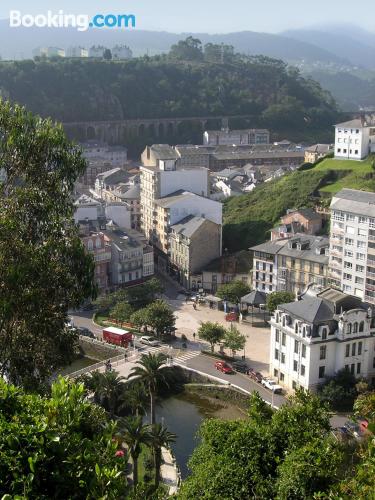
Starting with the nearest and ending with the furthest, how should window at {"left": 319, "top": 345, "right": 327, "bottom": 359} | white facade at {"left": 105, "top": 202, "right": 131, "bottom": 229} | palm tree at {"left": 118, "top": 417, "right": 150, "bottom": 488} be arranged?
1. palm tree at {"left": 118, "top": 417, "right": 150, "bottom": 488}
2. window at {"left": 319, "top": 345, "right": 327, "bottom": 359}
3. white facade at {"left": 105, "top": 202, "right": 131, "bottom": 229}

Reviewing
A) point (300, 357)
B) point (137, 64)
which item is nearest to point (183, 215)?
point (300, 357)

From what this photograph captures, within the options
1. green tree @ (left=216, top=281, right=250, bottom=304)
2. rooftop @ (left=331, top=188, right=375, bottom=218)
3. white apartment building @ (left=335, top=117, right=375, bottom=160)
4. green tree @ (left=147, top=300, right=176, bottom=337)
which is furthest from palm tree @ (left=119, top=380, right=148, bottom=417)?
white apartment building @ (left=335, top=117, right=375, bottom=160)

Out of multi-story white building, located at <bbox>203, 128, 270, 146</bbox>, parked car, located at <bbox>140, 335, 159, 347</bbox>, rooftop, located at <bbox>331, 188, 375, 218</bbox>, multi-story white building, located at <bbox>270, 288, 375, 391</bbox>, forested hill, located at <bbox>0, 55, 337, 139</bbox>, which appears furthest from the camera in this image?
forested hill, located at <bbox>0, 55, 337, 139</bbox>

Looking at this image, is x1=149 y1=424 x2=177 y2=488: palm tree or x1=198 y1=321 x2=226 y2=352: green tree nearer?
x1=149 y1=424 x2=177 y2=488: palm tree

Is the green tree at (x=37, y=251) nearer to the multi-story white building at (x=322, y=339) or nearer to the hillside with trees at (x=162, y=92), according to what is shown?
the multi-story white building at (x=322, y=339)

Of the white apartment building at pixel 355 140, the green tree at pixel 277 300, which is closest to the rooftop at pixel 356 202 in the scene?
the green tree at pixel 277 300

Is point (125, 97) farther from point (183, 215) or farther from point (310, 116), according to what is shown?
point (183, 215)

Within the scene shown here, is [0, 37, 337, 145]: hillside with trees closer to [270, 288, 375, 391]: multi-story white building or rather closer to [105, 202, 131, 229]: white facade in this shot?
[105, 202, 131, 229]: white facade
